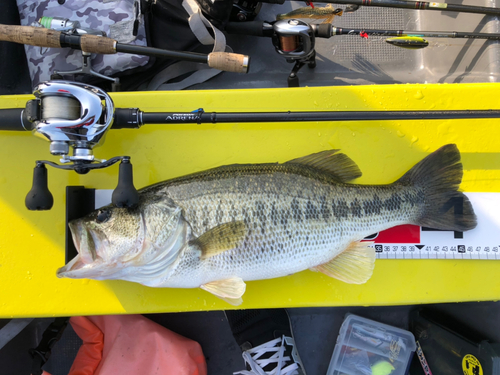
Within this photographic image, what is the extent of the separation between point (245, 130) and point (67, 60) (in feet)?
3.31

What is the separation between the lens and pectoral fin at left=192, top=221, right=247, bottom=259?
1.17 meters

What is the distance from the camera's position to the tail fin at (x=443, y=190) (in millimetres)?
1351

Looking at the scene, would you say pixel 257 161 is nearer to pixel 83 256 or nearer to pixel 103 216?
pixel 103 216

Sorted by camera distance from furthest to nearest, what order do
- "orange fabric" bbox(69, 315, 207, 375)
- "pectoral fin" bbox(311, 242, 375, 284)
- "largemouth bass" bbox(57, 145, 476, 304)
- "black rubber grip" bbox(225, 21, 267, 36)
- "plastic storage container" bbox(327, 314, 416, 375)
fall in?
1. "plastic storage container" bbox(327, 314, 416, 375)
2. "orange fabric" bbox(69, 315, 207, 375)
3. "black rubber grip" bbox(225, 21, 267, 36)
4. "pectoral fin" bbox(311, 242, 375, 284)
5. "largemouth bass" bbox(57, 145, 476, 304)

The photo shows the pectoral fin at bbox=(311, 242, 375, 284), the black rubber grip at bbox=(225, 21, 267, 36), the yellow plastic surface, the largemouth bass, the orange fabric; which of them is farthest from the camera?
the orange fabric

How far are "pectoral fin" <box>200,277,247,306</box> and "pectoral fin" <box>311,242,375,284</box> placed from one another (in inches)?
14.0

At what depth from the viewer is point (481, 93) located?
1491 mm

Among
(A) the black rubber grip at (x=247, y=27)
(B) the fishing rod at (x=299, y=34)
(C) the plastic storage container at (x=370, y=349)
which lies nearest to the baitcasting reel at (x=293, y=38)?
(B) the fishing rod at (x=299, y=34)

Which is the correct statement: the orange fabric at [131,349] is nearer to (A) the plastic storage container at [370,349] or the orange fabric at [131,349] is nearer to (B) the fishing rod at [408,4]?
(A) the plastic storage container at [370,349]

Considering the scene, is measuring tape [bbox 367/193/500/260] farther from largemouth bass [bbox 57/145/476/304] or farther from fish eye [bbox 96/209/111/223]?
fish eye [bbox 96/209/111/223]

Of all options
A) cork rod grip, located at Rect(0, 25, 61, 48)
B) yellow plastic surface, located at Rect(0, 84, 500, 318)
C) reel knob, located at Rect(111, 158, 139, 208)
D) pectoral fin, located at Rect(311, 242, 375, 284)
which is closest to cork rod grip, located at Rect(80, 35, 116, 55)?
cork rod grip, located at Rect(0, 25, 61, 48)

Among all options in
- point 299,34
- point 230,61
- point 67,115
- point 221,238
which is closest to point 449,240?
point 221,238

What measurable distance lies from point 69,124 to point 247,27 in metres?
1.06

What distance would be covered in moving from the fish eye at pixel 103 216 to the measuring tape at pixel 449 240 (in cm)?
117
